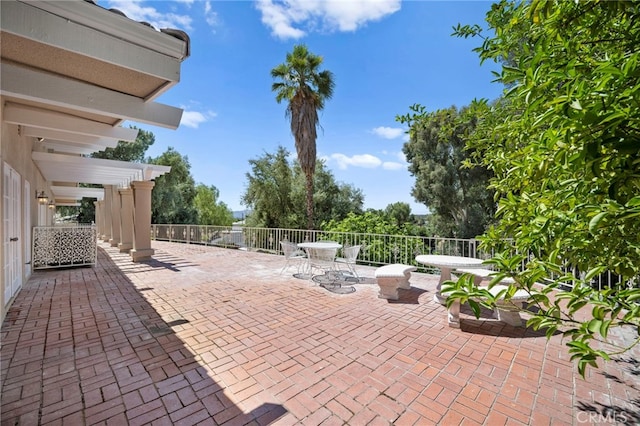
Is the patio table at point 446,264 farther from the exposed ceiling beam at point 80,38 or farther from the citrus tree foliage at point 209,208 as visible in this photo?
the citrus tree foliage at point 209,208

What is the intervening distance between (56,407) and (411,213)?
18.9 meters

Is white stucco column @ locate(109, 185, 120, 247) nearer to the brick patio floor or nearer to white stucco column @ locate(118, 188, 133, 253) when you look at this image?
white stucco column @ locate(118, 188, 133, 253)

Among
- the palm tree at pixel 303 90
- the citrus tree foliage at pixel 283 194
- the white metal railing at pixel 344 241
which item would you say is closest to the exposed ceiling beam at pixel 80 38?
the white metal railing at pixel 344 241

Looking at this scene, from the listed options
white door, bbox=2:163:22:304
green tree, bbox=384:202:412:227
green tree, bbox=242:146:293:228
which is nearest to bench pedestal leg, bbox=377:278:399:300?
white door, bbox=2:163:22:304

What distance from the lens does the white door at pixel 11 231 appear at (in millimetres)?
4102

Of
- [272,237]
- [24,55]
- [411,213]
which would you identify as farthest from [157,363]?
[411,213]

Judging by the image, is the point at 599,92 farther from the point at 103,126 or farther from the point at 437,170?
the point at 437,170

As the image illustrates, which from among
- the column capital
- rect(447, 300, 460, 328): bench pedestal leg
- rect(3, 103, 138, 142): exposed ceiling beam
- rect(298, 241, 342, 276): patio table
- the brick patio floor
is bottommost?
the brick patio floor

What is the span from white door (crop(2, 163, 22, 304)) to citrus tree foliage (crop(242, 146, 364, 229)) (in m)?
11.1

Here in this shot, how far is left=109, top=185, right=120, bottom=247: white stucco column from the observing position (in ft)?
36.7

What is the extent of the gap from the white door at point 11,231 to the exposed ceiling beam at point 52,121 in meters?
0.71

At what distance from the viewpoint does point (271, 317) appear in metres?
3.95

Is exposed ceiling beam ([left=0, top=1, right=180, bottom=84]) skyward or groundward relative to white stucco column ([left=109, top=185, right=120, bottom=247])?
skyward

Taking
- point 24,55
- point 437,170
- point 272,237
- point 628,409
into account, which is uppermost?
point 437,170
